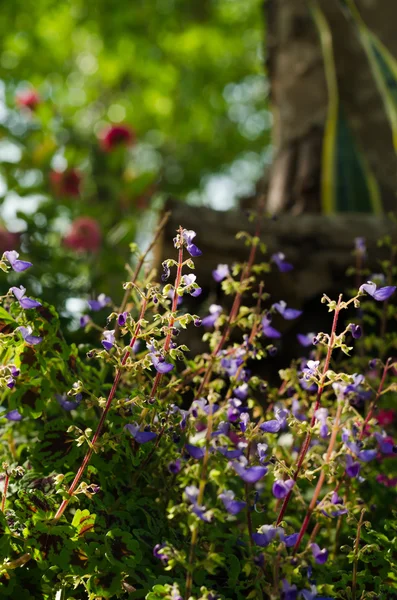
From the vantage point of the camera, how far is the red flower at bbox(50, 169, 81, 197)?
4.79 m

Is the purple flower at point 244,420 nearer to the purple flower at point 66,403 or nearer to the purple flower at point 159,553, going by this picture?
the purple flower at point 159,553

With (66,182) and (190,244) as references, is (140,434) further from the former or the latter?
(66,182)

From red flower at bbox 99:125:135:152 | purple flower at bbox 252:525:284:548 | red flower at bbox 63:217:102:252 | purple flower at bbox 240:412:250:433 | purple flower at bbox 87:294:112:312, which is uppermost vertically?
red flower at bbox 99:125:135:152

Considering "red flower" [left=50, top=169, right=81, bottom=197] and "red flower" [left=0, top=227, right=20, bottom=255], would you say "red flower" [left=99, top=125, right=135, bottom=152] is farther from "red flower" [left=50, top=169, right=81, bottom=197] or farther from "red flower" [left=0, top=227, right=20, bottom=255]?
"red flower" [left=0, top=227, right=20, bottom=255]

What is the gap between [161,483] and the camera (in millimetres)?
1421

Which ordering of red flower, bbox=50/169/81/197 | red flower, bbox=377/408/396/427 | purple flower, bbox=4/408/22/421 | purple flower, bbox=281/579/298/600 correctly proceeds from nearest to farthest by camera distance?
1. purple flower, bbox=281/579/298/600
2. purple flower, bbox=4/408/22/421
3. red flower, bbox=377/408/396/427
4. red flower, bbox=50/169/81/197

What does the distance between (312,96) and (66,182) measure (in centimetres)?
185

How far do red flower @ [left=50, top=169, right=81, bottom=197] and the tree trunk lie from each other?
150 cm

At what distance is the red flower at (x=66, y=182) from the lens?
4793 millimetres

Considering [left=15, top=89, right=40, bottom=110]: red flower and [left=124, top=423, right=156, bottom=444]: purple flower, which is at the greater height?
[left=15, top=89, right=40, bottom=110]: red flower

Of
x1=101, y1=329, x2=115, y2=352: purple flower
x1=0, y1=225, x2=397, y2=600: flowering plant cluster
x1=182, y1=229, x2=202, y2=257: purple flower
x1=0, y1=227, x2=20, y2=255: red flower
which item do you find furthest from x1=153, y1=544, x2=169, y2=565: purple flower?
x1=0, y1=227, x2=20, y2=255: red flower

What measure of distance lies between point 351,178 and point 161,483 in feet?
8.18

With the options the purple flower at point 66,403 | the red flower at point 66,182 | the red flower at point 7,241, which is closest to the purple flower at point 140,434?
the purple flower at point 66,403

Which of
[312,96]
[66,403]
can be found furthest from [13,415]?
[312,96]
